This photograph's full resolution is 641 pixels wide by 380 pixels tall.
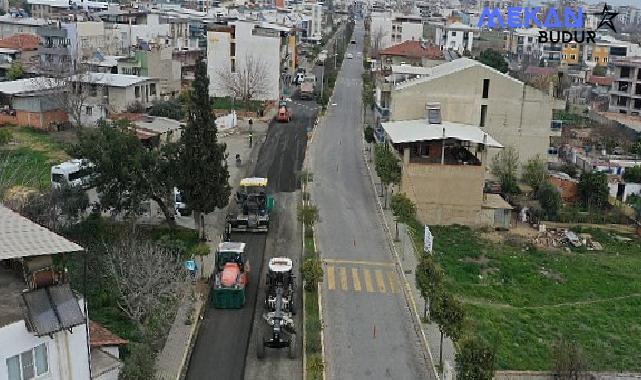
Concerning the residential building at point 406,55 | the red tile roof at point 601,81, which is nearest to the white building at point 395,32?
the red tile roof at point 601,81

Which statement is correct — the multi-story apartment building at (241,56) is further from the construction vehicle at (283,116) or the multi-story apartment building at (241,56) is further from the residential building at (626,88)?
the residential building at (626,88)

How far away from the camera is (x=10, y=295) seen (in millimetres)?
11820

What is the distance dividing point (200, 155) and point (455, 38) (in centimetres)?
7577

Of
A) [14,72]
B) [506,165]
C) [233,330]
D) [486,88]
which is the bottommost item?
[233,330]

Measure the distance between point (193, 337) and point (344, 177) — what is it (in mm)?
16787

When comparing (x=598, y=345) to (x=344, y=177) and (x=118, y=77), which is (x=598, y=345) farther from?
(x=118, y=77)

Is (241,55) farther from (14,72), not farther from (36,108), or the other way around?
(36,108)

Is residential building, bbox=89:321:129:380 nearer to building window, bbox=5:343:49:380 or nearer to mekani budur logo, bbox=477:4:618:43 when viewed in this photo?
building window, bbox=5:343:49:380

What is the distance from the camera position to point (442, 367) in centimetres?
Answer: 1686

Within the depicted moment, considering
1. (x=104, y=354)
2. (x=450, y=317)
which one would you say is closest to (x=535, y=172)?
(x=450, y=317)

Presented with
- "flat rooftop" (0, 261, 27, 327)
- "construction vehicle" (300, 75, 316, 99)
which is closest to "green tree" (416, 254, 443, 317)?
"flat rooftop" (0, 261, 27, 327)

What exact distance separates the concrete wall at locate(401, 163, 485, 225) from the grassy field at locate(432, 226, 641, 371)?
2.70 ft

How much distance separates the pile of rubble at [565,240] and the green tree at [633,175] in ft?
23.8

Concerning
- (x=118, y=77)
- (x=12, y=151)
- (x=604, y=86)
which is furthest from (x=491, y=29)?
(x=12, y=151)
